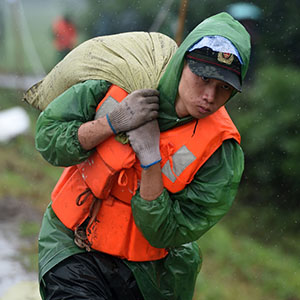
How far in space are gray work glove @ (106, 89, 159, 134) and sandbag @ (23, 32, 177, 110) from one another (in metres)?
0.10

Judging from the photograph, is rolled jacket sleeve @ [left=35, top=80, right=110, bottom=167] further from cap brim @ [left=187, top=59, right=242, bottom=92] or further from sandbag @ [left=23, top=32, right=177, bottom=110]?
cap brim @ [left=187, top=59, right=242, bottom=92]

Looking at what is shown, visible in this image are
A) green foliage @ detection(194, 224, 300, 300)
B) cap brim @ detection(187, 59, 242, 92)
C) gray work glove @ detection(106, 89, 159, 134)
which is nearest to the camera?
cap brim @ detection(187, 59, 242, 92)

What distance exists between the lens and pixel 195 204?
228 cm

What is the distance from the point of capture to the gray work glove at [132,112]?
Answer: 216 centimetres

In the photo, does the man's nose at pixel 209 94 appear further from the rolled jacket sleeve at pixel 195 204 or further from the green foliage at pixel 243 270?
the green foliage at pixel 243 270

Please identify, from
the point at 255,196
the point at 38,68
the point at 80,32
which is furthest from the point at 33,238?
the point at 38,68

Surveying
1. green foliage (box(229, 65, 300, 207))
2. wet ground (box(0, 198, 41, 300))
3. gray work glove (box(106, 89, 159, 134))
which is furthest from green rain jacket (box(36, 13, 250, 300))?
green foliage (box(229, 65, 300, 207))

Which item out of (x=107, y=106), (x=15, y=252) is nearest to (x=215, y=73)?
(x=107, y=106)

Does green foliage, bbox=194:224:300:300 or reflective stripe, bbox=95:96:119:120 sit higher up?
reflective stripe, bbox=95:96:119:120

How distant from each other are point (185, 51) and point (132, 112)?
1.06ft

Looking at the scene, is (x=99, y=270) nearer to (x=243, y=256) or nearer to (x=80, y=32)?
(x=243, y=256)

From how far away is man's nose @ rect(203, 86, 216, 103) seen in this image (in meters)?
2.09

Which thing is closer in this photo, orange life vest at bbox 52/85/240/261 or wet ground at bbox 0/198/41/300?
orange life vest at bbox 52/85/240/261

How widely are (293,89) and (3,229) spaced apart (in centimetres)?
353
